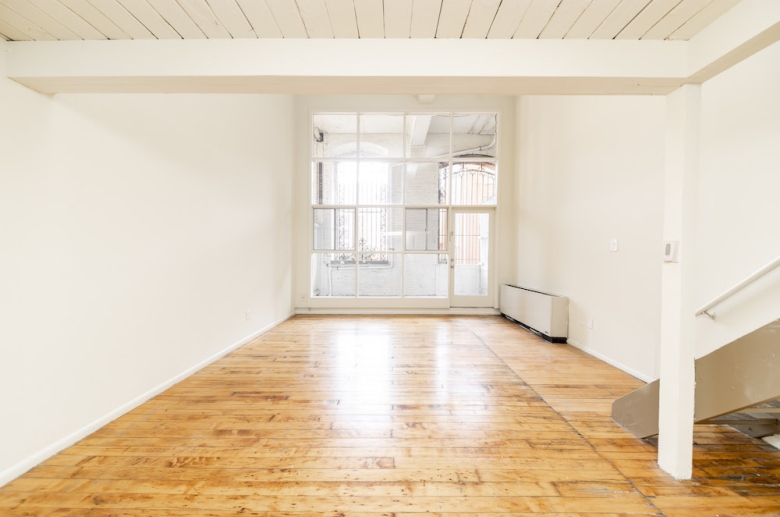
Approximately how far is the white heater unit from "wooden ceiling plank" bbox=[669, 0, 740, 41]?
333 centimetres

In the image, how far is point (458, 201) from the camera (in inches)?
260

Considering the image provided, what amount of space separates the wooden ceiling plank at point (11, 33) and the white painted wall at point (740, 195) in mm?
3862

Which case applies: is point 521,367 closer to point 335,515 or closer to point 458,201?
point 335,515

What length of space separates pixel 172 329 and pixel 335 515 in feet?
7.22

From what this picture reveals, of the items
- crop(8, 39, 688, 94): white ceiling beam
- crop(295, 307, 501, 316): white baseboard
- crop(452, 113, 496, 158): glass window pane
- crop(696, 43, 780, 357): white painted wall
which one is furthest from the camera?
crop(452, 113, 496, 158): glass window pane

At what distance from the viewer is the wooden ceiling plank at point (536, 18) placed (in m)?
1.49

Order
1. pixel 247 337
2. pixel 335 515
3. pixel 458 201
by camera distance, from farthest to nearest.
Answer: pixel 458 201, pixel 247 337, pixel 335 515

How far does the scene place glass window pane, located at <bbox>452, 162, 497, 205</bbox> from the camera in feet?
21.6

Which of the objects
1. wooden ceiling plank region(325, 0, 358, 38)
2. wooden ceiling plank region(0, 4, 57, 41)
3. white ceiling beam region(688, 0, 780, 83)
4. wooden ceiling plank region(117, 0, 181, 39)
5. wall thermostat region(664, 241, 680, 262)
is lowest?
wall thermostat region(664, 241, 680, 262)

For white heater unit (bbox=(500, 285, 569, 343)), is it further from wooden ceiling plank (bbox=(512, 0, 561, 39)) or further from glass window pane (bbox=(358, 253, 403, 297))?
wooden ceiling plank (bbox=(512, 0, 561, 39))

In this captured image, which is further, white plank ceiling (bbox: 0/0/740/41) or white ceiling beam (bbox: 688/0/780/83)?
white plank ceiling (bbox: 0/0/740/41)

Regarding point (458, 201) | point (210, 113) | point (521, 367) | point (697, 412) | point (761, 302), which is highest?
point (210, 113)

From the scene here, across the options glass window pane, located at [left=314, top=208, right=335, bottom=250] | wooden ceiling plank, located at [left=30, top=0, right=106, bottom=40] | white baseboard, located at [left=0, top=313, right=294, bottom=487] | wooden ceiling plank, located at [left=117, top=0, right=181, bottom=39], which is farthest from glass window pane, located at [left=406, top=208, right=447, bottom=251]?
wooden ceiling plank, located at [left=30, top=0, right=106, bottom=40]

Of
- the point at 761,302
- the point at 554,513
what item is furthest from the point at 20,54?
the point at 761,302
